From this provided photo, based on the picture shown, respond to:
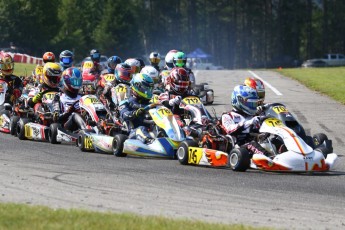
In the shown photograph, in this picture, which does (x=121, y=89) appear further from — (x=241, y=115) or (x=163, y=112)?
(x=241, y=115)

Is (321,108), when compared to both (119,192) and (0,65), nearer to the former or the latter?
(0,65)

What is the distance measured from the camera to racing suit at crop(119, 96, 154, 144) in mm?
14961

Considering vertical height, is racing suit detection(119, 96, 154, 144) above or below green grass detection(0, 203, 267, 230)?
above

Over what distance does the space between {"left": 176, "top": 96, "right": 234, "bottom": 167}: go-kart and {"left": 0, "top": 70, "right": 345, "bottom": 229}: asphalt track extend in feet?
0.54

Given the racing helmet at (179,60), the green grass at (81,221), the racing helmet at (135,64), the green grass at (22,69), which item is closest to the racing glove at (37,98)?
the racing helmet at (135,64)

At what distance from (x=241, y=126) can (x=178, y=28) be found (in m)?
108

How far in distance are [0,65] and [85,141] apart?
251 inches

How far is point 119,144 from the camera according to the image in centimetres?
1466

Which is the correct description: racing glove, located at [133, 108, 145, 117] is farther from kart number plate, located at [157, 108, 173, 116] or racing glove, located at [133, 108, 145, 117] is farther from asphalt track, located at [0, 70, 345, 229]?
asphalt track, located at [0, 70, 345, 229]

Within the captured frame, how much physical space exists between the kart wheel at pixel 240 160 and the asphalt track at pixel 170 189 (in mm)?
144

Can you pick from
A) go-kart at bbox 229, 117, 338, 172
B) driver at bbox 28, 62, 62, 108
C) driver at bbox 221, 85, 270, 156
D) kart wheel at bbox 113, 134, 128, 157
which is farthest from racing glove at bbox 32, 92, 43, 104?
go-kart at bbox 229, 117, 338, 172

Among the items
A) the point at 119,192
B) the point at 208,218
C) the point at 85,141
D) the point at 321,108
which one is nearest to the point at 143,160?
the point at 85,141

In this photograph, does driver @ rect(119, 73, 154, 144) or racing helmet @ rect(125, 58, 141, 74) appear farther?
racing helmet @ rect(125, 58, 141, 74)

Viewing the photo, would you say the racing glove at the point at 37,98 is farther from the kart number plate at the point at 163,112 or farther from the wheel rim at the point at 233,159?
the wheel rim at the point at 233,159
